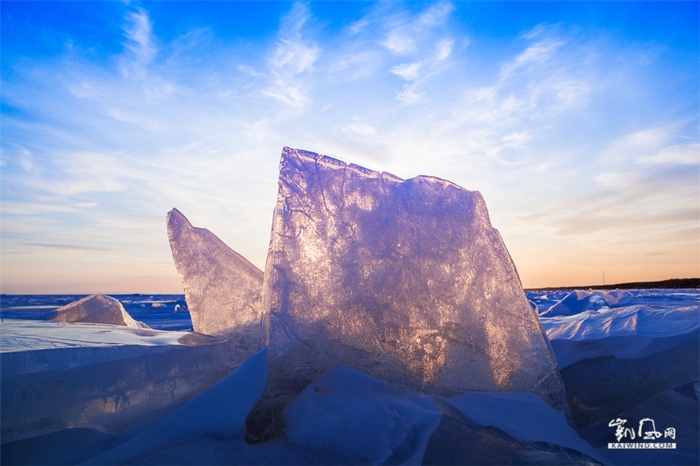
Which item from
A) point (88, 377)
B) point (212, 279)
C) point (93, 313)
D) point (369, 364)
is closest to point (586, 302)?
point (369, 364)

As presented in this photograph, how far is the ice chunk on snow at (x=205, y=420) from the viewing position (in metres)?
1.76

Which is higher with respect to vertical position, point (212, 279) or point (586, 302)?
point (212, 279)

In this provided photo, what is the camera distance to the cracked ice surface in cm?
259

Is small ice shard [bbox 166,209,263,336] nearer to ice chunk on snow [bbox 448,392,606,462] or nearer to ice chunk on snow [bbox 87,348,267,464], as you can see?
ice chunk on snow [bbox 87,348,267,464]

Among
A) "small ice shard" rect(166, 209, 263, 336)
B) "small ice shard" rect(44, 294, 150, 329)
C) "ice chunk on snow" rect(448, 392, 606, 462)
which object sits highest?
"small ice shard" rect(166, 209, 263, 336)

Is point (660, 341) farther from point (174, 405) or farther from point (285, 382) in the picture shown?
point (174, 405)

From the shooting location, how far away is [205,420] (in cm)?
188

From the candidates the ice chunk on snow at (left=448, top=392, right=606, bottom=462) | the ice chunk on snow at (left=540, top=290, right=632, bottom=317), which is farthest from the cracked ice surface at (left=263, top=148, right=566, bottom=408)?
the ice chunk on snow at (left=540, top=290, right=632, bottom=317)

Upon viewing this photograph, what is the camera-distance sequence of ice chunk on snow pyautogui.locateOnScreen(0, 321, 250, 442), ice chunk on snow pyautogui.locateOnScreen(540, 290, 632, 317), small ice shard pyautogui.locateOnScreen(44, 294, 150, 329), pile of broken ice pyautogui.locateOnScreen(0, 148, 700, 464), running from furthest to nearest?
ice chunk on snow pyautogui.locateOnScreen(540, 290, 632, 317), small ice shard pyautogui.locateOnScreen(44, 294, 150, 329), ice chunk on snow pyautogui.locateOnScreen(0, 321, 250, 442), pile of broken ice pyautogui.locateOnScreen(0, 148, 700, 464)

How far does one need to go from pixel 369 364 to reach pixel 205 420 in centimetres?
105

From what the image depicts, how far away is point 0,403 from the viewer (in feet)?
6.43

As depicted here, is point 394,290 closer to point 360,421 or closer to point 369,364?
point 369,364

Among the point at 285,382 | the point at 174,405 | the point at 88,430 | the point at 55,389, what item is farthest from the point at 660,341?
the point at 55,389

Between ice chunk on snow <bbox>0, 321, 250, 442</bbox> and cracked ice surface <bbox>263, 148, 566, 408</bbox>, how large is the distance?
26.2 inches
